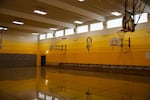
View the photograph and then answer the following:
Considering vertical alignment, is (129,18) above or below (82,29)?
Result: below

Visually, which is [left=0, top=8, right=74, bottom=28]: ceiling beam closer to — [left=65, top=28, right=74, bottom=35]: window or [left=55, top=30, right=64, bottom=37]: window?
[left=65, top=28, right=74, bottom=35]: window

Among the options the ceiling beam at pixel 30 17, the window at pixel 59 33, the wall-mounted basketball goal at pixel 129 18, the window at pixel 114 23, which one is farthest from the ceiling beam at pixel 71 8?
the window at pixel 59 33

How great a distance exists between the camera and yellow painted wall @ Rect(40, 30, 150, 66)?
455 inches

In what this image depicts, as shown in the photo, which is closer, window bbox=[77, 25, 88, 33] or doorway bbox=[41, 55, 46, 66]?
window bbox=[77, 25, 88, 33]

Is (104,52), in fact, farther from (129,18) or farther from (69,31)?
(69,31)

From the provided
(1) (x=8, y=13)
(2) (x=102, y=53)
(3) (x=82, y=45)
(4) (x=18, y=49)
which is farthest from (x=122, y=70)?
(4) (x=18, y=49)

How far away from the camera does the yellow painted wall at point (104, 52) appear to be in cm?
1155

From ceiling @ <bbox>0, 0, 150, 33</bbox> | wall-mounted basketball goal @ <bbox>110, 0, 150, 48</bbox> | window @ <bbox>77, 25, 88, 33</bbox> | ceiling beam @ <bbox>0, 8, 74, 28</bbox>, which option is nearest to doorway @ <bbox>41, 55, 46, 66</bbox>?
ceiling beam @ <bbox>0, 8, 74, 28</bbox>

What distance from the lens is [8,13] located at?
39.2 ft

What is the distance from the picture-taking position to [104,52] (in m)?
13.7

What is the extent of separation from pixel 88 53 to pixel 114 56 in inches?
113

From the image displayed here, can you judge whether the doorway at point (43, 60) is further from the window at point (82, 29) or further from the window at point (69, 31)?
the window at point (82, 29)

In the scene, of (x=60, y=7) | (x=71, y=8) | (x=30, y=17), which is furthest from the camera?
(x=30, y=17)

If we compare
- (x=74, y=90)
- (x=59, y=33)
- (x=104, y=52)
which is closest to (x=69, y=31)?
(x=59, y=33)
